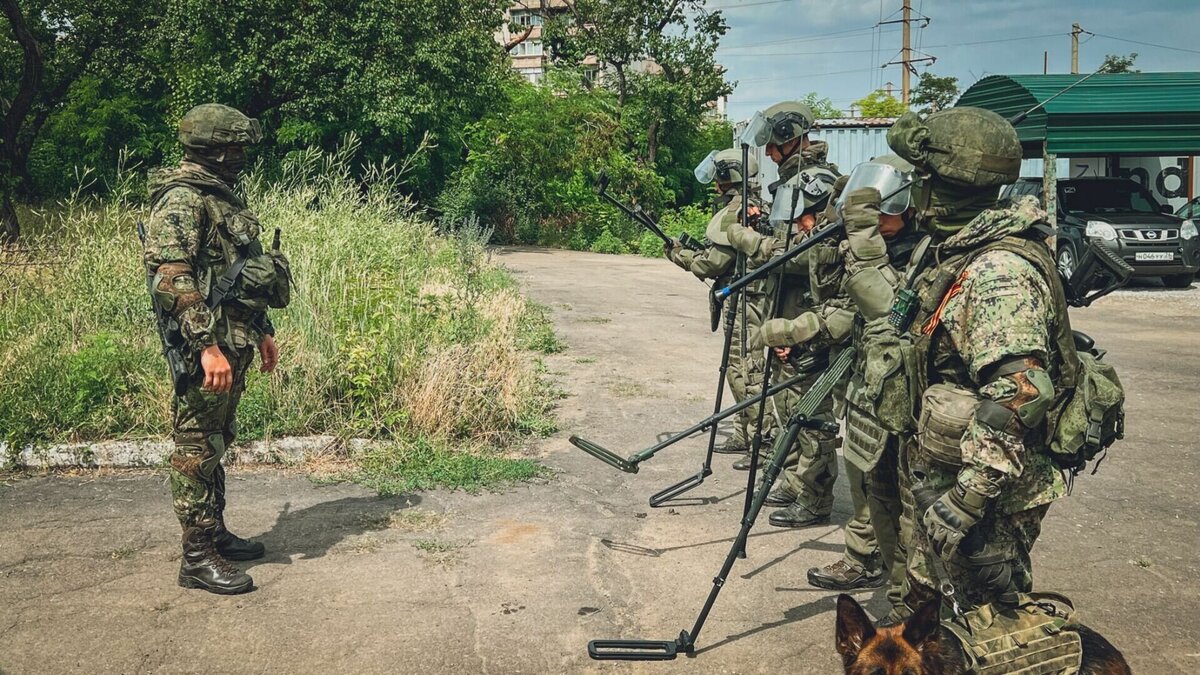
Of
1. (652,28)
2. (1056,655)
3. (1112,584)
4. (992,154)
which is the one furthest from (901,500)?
(652,28)

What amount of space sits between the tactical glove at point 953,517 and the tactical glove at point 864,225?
123cm

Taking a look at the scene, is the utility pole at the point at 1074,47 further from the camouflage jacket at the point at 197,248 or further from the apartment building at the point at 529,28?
the camouflage jacket at the point at 197,248

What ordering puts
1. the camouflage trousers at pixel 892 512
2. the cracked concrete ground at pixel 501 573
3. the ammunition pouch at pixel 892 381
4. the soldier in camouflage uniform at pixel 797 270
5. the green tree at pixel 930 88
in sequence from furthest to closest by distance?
1. the green tree at pixel 930 88
2. the soldier in camouflage uniform at pixel 797 270
3. the cracked concrete ground at pixel 501 573
4. the camouflage trousers at pixel 892 512
5. the ammunition pouch at pixel 892 381

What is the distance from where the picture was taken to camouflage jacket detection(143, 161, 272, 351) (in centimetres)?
419

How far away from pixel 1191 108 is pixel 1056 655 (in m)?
17.7

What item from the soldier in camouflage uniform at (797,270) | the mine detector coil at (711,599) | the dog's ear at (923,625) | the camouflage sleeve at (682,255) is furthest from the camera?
the camouflage sleeve at (682,255)

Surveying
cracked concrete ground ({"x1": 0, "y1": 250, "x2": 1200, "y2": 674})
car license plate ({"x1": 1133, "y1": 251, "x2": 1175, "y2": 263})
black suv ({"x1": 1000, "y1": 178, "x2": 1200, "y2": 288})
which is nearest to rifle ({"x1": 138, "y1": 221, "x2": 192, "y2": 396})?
cracked concrete ground ({"x1": 0, "y1": 250, "x2": 1200, "y2": 674})

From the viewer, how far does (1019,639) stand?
9.49ft

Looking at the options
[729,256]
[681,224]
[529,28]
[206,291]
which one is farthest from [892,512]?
[529,28]

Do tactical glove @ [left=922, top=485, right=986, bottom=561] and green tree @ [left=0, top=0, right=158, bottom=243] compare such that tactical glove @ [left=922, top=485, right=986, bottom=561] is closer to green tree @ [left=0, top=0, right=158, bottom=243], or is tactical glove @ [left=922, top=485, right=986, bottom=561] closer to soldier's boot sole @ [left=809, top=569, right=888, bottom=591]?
soldier's boot sole @ [left=809, top=569, right=888, bottom=591]

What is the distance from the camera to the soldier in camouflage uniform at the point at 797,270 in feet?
17.2

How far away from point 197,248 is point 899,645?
3294 millimetres

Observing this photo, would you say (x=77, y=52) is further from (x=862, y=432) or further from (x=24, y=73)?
(x=862, y=432)

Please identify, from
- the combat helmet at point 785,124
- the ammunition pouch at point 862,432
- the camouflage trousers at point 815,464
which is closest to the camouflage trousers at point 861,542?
the ammunition pouch at point 862,432
